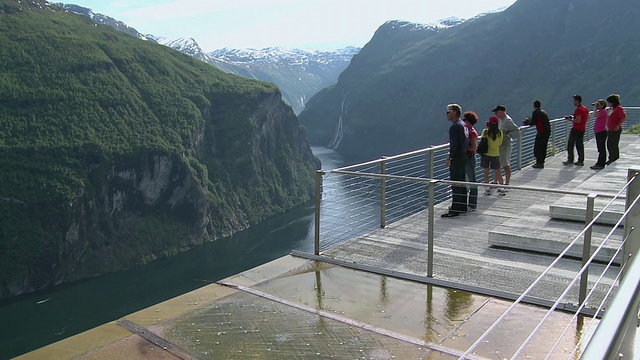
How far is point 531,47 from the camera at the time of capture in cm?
18725

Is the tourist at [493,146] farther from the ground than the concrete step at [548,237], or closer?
farther from the ground

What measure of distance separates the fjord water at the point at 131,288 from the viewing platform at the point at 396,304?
49.8m

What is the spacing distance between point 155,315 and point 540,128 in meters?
10.3

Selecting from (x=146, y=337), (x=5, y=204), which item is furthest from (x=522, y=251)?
(x=5, y=204)

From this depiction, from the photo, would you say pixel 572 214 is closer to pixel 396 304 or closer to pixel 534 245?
pixel 534 245

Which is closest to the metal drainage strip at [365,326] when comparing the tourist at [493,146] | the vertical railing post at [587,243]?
the vertical railing post at [587,243]

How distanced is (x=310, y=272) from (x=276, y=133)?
6509 inches

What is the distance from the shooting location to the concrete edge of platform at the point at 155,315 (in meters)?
5.08

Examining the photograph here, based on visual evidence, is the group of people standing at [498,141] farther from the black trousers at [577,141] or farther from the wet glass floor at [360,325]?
the wet glass floor at [360,325]

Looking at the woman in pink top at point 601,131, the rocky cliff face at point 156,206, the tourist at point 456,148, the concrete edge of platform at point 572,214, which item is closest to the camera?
the concrete edge of platform at point 572,214

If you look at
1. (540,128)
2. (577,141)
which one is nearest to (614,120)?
(540,128)

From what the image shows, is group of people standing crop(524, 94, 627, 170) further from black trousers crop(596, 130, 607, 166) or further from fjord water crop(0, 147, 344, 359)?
fjord water crop(0, 147, 344, 359)

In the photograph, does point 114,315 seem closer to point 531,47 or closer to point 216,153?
point 216,153

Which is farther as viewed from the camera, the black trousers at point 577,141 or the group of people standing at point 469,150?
the black trousers at point 577,141
